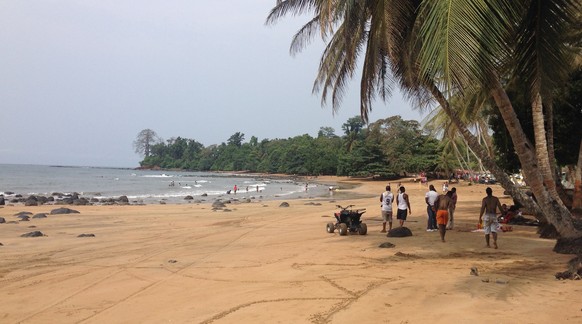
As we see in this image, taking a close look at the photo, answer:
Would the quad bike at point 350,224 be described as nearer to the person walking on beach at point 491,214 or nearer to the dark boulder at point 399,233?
the dark boulder at point 399,233

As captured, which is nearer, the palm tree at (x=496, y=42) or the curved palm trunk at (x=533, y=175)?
the palm tree at (x=496, y=42)

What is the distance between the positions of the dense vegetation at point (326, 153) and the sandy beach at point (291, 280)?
14.1 feet

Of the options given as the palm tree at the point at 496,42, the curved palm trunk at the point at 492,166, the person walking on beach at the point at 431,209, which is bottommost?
the person walking on beach at the point at 431,209

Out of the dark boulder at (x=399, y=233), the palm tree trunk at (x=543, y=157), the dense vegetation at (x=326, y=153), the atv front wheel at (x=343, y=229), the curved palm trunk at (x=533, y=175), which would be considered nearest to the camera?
the curved palm trunk at (x=533, y=175)

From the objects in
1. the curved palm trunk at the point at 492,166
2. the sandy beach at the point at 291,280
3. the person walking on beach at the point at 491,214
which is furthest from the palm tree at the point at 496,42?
the sandy beach at the point at 291,280

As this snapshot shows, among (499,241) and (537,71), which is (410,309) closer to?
(537,71)

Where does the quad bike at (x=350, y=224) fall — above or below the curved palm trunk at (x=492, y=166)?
below

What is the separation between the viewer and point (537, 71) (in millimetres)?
5523

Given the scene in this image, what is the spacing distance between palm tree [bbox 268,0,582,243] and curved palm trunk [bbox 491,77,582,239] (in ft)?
0.05

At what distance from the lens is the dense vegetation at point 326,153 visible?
5953 centimetres

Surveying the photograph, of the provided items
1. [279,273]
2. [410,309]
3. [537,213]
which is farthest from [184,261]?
[537,213]

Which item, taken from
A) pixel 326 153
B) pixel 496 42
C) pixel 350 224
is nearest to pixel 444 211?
pixel 350 224

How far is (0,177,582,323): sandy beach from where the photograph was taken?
5.48 meters

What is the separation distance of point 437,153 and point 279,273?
169ft
